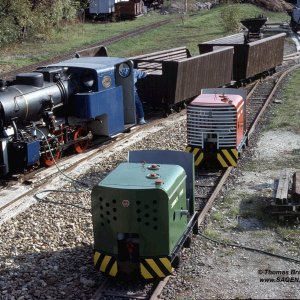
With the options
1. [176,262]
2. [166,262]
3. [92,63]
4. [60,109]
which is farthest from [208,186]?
[92,63]

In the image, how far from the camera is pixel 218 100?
13.1 meters

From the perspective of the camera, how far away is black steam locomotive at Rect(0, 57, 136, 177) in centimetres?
1279

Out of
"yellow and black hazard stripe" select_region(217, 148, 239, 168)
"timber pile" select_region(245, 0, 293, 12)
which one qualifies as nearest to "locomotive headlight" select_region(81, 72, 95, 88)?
"yellow and black hazard stripe" select_region(217, 148, 239, 168)

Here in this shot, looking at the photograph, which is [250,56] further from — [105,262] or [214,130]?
[105,262]

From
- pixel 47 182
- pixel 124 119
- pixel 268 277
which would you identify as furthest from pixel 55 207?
pixel 124 119

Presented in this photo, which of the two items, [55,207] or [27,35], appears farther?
[27,35]

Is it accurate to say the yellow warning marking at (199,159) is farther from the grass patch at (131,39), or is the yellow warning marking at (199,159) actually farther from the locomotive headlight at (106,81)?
the grass patch at (131,39)

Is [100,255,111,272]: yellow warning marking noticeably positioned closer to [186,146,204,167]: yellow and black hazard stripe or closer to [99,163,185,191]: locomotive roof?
[99,163,185,191]: locomotive roof

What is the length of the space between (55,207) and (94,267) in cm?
306

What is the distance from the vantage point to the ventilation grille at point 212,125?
12609 mm

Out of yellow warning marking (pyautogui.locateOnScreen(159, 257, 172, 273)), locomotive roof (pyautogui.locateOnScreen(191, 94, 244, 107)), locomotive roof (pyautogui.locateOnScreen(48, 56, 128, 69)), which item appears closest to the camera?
yellow warning marking (pyautogui.locateOnScreen(159, 257, 172, 273))

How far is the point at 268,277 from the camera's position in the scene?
801cm

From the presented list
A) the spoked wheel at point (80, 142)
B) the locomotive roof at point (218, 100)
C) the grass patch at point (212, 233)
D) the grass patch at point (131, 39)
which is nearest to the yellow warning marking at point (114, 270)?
the grass patch at point (212, 233)

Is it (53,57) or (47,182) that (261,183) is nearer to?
(47,182)
